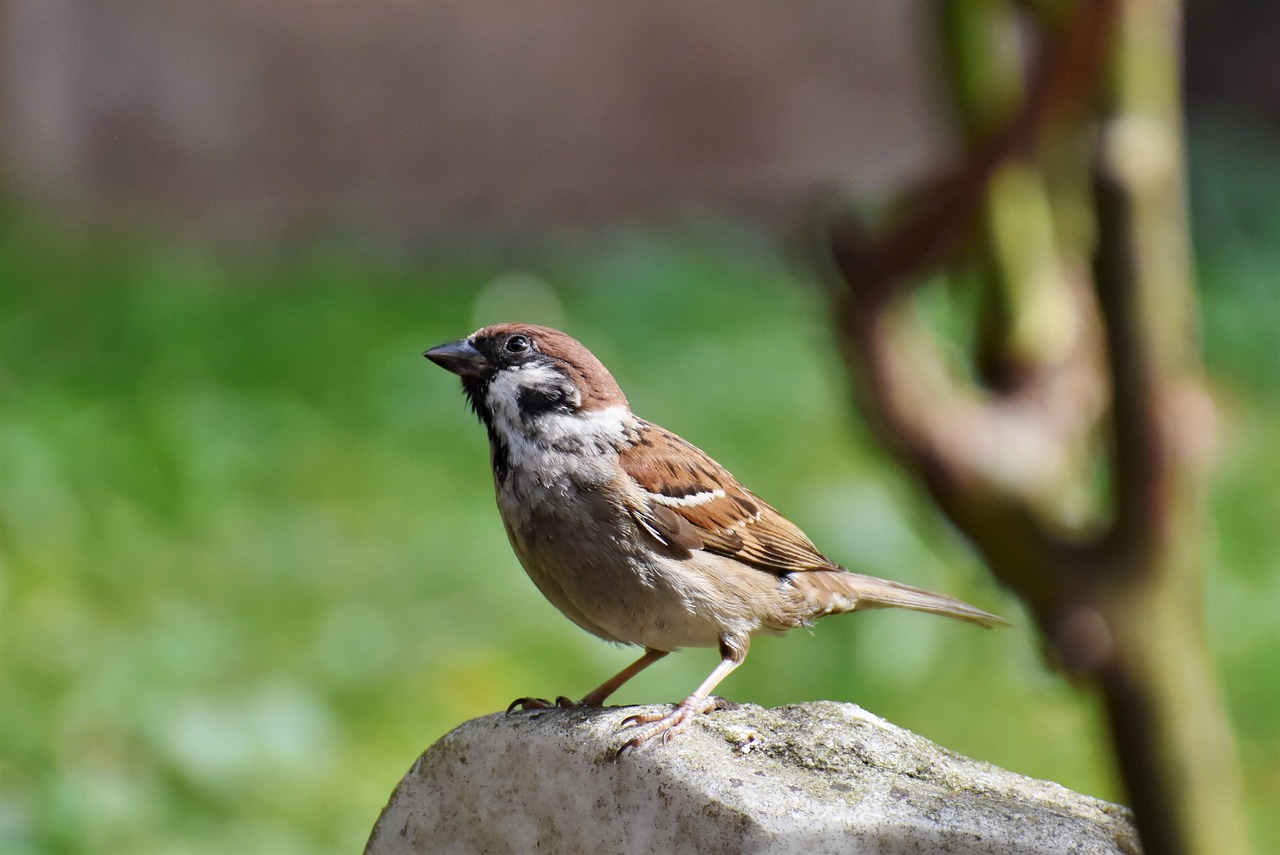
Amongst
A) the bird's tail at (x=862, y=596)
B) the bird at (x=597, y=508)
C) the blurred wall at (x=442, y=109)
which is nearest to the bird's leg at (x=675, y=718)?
the bird at (x=597, y=508)

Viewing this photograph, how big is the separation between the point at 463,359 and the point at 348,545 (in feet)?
8.09

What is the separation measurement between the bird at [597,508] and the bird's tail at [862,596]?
14cm

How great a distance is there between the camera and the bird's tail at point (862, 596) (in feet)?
9.37

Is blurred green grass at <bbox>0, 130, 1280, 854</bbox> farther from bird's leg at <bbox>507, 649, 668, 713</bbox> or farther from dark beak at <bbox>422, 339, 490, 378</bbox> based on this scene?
dark beak at <bbox>422, 339, 490, 378</bbox>

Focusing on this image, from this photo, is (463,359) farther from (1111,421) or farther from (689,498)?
(1111,421)

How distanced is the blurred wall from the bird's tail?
4.66m

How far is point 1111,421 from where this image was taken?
4.97ft

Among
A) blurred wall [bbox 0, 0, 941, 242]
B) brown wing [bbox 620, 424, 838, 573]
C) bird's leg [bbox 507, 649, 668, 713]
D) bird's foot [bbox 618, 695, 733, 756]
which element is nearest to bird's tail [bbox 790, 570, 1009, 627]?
brown wing [bbox 620, 424, 838, 573]

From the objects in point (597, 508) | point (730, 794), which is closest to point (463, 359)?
point (597, 508)

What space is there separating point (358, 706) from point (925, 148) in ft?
15.4

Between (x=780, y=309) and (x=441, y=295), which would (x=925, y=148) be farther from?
(x=441, y=295)

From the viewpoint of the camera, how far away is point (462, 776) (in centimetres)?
225

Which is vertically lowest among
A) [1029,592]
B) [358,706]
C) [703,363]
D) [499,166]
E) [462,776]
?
[1029,592]

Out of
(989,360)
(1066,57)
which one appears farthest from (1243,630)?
(1066,57)
